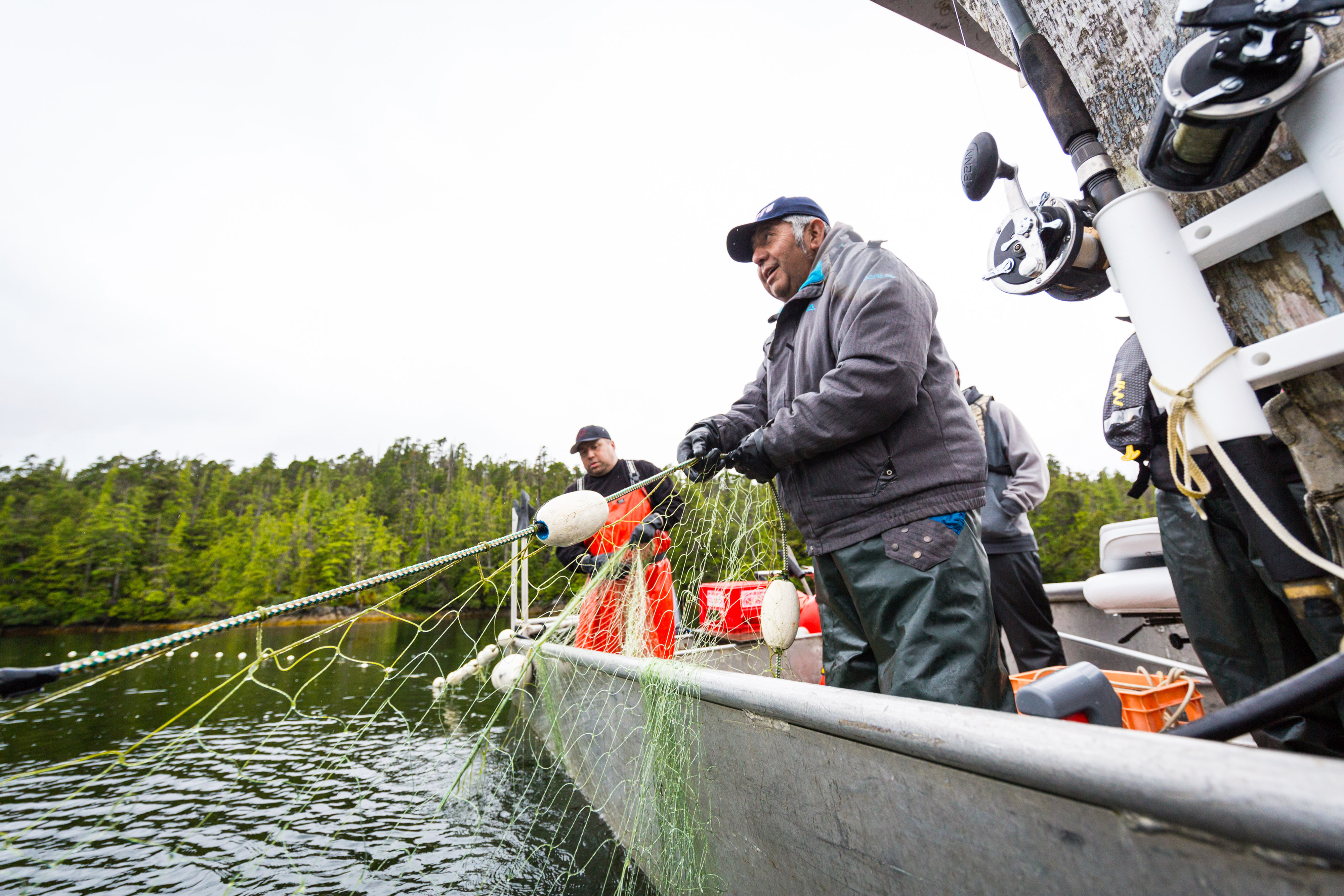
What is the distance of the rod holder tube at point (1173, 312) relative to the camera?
93cm

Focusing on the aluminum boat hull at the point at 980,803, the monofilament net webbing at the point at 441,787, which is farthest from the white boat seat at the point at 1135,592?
the aluminum boat hull at the point at 980,803

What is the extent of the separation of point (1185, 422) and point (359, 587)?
2.00 metres

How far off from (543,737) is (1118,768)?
5.61 m

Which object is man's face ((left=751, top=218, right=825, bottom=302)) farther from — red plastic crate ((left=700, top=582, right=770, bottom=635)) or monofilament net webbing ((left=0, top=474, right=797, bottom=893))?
red plastic crate ((left=700, top=582, right=770, bottom=635))

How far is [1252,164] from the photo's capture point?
0.93 meters

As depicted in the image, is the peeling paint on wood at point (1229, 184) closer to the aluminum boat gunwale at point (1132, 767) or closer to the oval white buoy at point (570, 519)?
the aluminum boat gunwale at point (1132, 767)

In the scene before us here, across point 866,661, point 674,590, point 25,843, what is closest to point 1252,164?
point 866,661

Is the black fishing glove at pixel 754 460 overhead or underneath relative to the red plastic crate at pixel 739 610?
overhead

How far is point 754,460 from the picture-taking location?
2035mm

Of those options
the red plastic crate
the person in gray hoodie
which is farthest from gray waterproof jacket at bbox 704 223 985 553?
the red plastic crate

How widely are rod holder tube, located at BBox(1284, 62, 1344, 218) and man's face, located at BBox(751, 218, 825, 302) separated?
5.29 feet

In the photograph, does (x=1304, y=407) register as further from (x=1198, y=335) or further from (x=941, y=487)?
(x=941, y=487)

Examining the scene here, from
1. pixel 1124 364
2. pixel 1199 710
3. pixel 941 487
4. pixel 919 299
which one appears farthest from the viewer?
pixel 1199 710

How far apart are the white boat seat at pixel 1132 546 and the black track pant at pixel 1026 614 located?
1.43 ft
